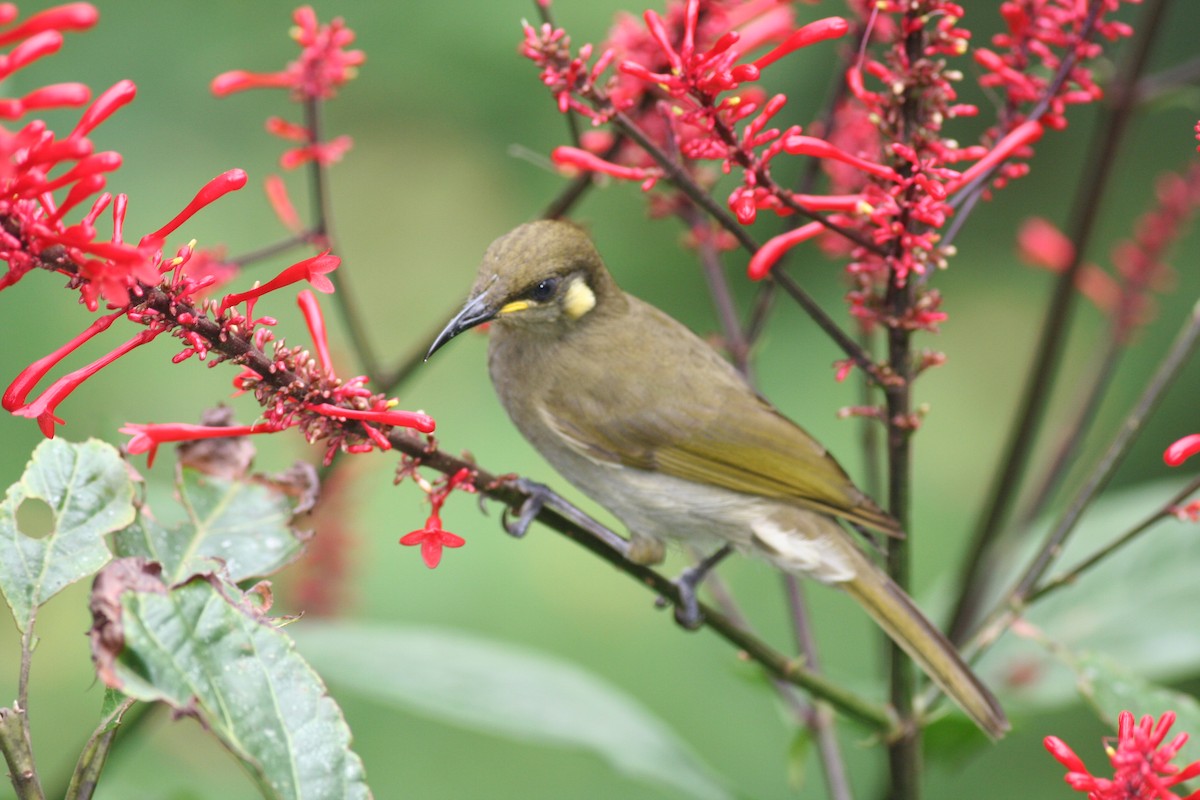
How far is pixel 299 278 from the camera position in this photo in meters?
1.39

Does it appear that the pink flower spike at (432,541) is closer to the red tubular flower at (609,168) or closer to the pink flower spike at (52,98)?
the red tubular flower at (609,168)

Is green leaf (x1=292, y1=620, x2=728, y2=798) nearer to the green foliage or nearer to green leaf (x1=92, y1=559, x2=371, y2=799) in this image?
the green foliage

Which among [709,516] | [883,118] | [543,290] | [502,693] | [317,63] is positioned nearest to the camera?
[883,118]

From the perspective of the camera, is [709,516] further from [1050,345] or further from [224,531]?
[224,531]

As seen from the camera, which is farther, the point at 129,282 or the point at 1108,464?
the point at 1108,464

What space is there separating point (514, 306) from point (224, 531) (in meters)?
0.87

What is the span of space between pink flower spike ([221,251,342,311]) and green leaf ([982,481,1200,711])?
80.6 inches

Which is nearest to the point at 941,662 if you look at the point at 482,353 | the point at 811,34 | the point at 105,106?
the point at 811,34

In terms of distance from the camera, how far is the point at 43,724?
3.66 m

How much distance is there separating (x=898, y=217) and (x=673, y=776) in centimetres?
138

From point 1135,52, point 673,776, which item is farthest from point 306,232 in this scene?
point 1135,52

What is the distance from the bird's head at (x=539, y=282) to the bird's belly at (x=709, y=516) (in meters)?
0.34

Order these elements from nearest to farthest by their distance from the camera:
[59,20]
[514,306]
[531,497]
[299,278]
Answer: [59,20] < [299,278] < [531,497] < [514,306]

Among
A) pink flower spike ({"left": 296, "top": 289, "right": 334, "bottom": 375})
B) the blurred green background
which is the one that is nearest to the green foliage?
pink flower spike ({"left": 296, "top": 289, "right": 334, "bottom": 375})
